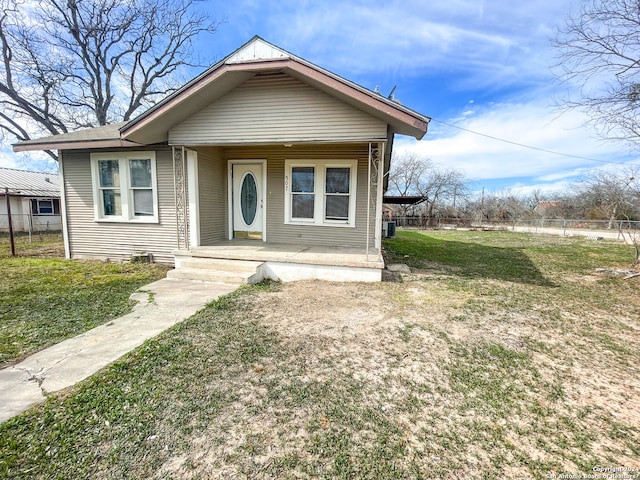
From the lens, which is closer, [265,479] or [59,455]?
[265,479]

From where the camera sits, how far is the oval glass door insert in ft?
25.5

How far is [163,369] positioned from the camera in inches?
103

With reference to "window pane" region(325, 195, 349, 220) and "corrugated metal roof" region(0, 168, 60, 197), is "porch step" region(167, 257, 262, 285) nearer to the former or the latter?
"window pane" region(325, 195, 349, 220)

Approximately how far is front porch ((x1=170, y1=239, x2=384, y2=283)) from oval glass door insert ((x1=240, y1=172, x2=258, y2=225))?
1820mm

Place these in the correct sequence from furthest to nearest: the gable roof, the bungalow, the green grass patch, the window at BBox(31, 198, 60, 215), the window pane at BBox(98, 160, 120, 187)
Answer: the window at BBox(31, 198, 60, 215), the window pane at BBox(98, 160, 120, 187), the bungalow, the gable roof, the green grass patch

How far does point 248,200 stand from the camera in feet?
25.8

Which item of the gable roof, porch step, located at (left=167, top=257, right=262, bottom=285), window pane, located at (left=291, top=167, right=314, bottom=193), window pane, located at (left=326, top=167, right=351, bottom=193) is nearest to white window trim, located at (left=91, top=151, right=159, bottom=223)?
the gable roof

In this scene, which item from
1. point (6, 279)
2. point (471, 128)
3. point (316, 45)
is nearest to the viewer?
point (6, 279)

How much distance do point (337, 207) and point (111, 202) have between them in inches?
232

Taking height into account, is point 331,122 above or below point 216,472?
above

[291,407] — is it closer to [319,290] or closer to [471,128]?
[319,290]

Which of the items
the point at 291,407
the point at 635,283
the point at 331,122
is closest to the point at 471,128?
the point at 635,283

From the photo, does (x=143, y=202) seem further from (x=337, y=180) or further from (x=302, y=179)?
(x=337, y=180)

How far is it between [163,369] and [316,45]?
1577 cm
